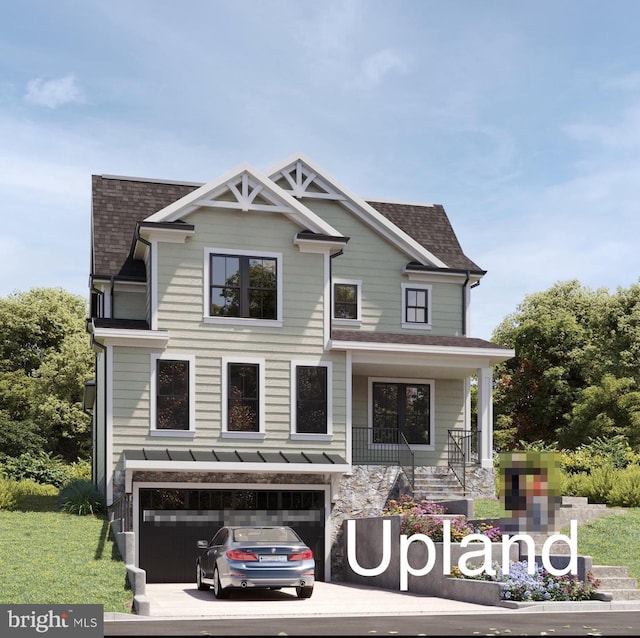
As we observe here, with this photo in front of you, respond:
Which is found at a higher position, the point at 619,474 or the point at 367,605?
the point at 619,474

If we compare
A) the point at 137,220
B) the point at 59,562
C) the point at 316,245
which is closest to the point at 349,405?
the point at 316,245

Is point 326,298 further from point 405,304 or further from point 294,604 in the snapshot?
point 294,604

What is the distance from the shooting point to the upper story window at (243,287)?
28281mm

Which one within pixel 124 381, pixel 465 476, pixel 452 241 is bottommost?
pixel 465 476

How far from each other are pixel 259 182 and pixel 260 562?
11.6 metres

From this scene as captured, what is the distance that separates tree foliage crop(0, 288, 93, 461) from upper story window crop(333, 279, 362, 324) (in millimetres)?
26145

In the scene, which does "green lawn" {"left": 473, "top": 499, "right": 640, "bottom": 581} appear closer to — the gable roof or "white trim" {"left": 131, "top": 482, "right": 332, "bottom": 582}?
"white trim" {"left": 131, "top": 482, "right": 332, "bottom": 582}

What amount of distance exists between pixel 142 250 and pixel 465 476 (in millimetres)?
10843

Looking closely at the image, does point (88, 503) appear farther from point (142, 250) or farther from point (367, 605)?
point (367, 605)

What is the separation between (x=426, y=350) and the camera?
29375mm

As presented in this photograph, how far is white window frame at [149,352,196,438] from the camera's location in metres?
27.3

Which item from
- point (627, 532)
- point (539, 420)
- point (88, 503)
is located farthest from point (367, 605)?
point (539, 420)

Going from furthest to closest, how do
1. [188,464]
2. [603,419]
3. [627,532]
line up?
1. [603,419]
2. [188,464]
3. [627,532]

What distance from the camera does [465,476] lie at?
29.9 metres
